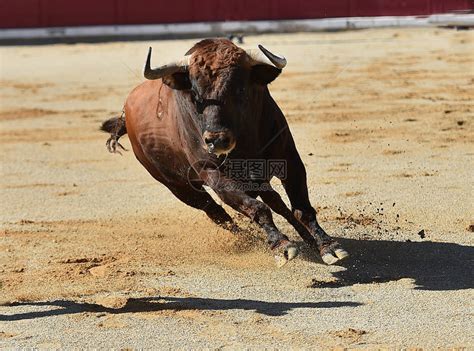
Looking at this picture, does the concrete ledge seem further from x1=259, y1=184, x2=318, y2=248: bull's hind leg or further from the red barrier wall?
x1=259, y1=184, x2=318, y2=248: bull's hind leg

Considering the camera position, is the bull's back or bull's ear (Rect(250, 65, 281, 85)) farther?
the bull's back

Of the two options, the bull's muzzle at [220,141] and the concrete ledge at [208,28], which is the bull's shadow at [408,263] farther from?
the concrete ledge at [208,28]

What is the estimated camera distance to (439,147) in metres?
6.75

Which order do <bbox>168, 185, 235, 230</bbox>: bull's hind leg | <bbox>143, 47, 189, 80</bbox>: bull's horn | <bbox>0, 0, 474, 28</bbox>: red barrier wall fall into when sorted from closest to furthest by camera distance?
1. <bbox>143, 47, 189, 80</bbox>: bull's horn
2. <bbox>168, 185, 235, 230</bbox>: bull's hind leg
3. <bbox>0, 0, 474, 28</bbox>: red barrier wall

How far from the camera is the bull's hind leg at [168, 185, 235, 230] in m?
4.96

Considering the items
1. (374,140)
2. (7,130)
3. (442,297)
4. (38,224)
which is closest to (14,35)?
(7,130)

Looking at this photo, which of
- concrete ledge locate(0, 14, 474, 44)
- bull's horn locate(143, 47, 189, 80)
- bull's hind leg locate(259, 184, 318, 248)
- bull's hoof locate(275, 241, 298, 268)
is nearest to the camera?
bull's hoof locate(275, 241, 298, 268)

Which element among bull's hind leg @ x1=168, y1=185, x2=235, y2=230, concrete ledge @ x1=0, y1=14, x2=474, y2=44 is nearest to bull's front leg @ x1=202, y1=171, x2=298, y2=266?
bull's hind leg @ x1=168, y1=185, x2=235, y2=230

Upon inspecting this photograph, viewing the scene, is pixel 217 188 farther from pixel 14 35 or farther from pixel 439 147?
pixel 14 35

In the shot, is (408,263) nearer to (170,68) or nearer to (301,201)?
(301,201)

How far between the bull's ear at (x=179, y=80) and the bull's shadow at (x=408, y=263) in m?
0.89

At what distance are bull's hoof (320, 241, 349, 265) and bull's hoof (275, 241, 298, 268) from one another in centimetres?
22

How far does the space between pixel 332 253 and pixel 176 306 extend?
71 cm

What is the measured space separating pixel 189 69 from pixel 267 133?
1.42 ft
